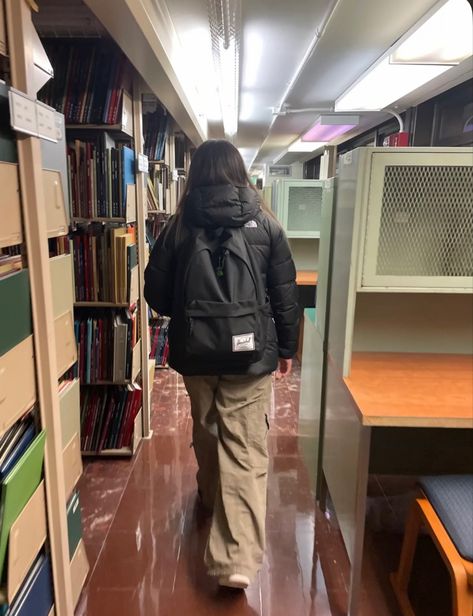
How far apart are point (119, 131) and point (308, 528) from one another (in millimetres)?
1966

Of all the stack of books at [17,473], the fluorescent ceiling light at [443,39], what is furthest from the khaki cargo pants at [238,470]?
the fluorescent ceiling light at [443,39]

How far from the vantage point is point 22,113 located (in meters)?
0.98

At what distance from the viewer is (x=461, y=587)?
A: 3.78ft

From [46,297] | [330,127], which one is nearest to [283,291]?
[46,297]

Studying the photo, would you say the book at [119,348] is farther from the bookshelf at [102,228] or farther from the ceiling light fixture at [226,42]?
the ceiling light fixture at [226,42]

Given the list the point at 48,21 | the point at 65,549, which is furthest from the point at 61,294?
the point at 48,21

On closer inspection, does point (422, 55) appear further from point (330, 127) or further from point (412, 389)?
point (330, 127)

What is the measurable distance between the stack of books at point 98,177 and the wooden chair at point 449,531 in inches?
66.9

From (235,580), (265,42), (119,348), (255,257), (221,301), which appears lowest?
(235,580)

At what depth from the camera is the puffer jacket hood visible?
4.72 feet

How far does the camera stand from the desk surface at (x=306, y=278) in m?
3.57

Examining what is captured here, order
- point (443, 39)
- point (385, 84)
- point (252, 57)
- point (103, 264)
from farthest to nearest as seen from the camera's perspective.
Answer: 1. point (252, 57)
2. point (385, 84)
3. point (443, 39)
4. point (103, 264)

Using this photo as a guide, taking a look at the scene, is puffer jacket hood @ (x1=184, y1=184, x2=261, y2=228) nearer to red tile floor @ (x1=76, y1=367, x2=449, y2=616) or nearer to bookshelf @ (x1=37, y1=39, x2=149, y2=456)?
bookshelf @ (x1=37, y1=39, x2=149, y2=456)

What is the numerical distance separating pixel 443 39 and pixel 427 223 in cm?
141
